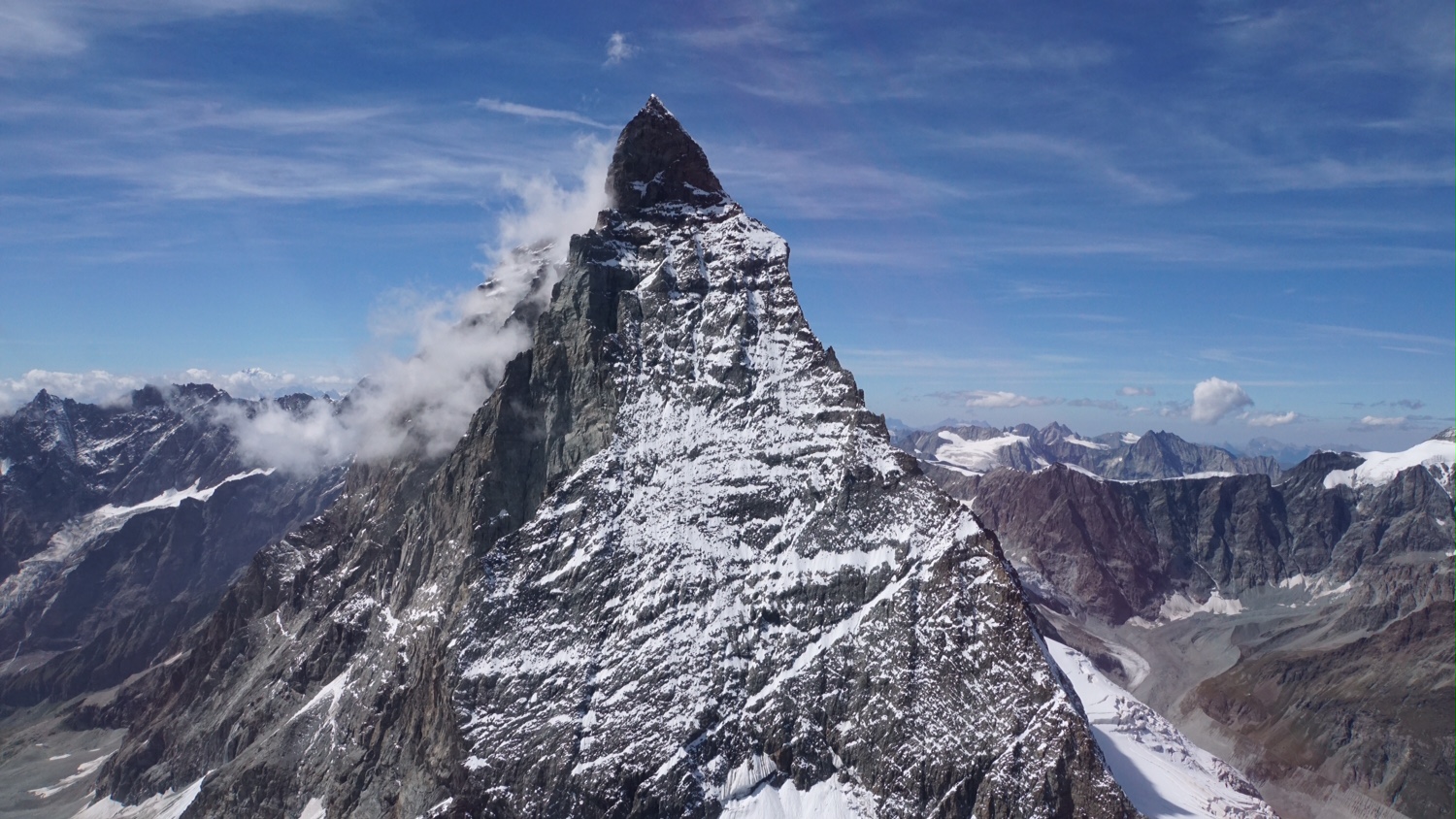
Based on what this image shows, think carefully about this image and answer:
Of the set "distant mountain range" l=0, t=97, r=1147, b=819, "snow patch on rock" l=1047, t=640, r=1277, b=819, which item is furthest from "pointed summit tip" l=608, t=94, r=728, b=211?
"snow patch on rock" l=1047, t=640, r=1277, b=819

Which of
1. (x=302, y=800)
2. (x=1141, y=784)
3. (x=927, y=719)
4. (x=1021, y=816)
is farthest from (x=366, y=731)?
(x=1141, y=784)

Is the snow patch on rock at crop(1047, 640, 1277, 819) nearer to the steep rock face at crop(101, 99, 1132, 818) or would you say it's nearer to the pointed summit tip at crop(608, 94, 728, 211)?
the steep rock face at crop(101, 99, 1132, 818)

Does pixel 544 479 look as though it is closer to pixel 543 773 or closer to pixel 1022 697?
pixel 543 773

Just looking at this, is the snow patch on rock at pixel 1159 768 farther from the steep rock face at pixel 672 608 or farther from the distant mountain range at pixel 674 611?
the steep rock face at pixel 672 608

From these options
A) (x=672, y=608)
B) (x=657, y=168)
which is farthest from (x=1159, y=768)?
(x=657, y=168)

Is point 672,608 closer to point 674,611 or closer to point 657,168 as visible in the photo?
point 674,611
